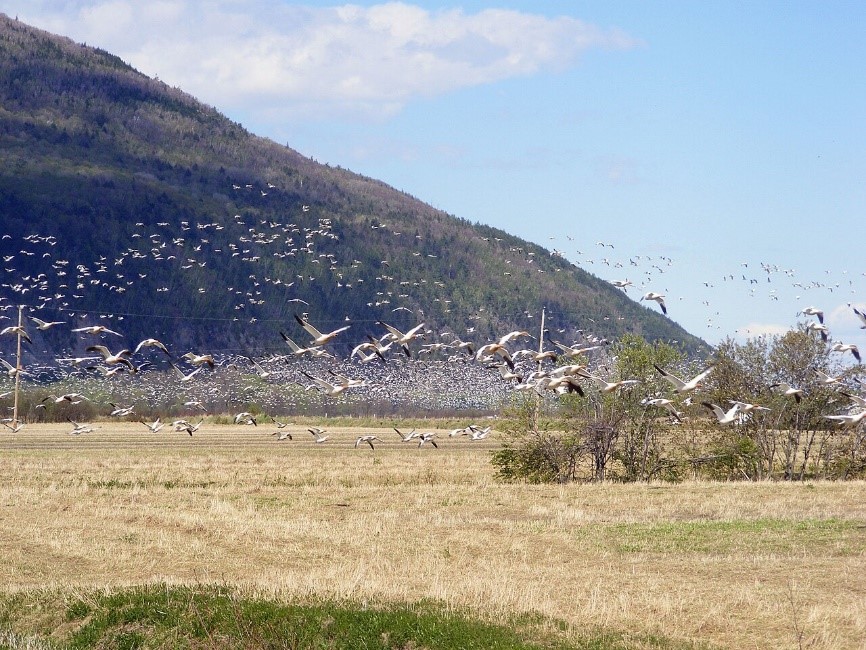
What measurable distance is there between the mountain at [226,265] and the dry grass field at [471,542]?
80075 mm

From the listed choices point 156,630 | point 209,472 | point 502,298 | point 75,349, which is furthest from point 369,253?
point 156,630

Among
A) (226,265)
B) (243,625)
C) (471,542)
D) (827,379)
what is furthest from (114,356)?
(226,265)

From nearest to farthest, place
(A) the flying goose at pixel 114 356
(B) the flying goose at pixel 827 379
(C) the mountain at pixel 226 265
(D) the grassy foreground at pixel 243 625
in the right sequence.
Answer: (D) the grassy foreground at pixel 243 625, (B) the flying goose at pixel 827 379, (A) the flying goose at pixel 114 356, (C) the mountain at pixel 226 265

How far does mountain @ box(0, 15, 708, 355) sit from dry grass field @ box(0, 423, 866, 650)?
8008cm

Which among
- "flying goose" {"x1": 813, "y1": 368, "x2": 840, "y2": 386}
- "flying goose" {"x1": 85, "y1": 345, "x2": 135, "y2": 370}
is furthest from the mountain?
"flying goose" {"x1": 85, "y1": 345, "x2": 135, "y2": 370}

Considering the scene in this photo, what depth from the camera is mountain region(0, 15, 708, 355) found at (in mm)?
137875

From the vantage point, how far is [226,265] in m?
154

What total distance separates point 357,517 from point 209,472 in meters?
15.1

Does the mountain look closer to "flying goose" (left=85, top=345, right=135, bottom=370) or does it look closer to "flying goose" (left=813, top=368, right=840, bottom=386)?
"flying goose" (left=813, top=368, right=840, bottom=386)

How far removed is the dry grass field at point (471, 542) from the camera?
18375 millimetres

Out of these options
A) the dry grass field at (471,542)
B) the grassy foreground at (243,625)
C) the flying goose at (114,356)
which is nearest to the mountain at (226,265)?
the dry grass field at (471,542)

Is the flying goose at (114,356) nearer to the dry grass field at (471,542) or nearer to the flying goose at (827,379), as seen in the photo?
the dry grass field at (471,542)

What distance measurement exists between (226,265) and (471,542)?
431 feet

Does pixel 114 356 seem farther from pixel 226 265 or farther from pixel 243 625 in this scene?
pixel 226 265
